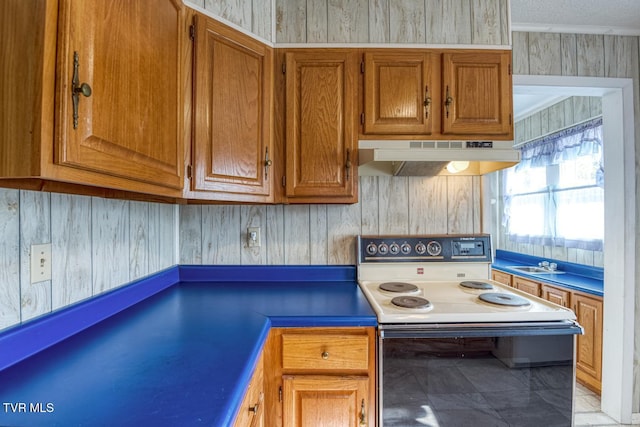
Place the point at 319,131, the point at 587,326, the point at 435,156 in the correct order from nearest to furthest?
the point at 435,156 → the point at 319,131 → the point at 587,326

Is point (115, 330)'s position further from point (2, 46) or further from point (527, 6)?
point (527, 6)

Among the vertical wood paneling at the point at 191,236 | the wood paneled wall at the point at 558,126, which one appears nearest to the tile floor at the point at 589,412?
the wood paneled wall at the point at 558,126

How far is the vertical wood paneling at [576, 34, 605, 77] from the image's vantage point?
78.4 inches

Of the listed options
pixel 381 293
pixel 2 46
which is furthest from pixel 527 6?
pixel 2 46

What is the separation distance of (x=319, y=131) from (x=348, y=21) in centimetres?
63

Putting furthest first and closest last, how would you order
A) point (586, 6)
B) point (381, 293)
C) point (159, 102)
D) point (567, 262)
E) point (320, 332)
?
point (567, 262), point (586, 6), point (381, 293), point (320, 332), point (159, 102)

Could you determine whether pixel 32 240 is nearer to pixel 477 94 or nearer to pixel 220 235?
pixel 220 235

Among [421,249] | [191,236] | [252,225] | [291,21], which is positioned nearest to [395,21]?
[291,21]

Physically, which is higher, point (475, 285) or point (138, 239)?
point (138, 239)

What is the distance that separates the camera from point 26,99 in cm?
59

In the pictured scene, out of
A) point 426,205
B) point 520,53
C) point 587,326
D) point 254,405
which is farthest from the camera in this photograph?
point 587,326

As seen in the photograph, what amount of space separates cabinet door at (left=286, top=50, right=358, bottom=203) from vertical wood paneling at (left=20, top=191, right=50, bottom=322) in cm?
90

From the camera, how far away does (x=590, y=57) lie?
199cm

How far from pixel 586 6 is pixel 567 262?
204cm
